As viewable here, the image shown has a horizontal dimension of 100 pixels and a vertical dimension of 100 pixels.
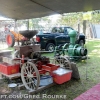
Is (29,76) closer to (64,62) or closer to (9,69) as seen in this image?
(9,69)

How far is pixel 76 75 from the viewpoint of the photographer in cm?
386

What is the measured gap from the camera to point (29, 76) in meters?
3.27

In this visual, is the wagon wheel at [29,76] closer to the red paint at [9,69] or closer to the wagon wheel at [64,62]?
the red paint at [9,69]

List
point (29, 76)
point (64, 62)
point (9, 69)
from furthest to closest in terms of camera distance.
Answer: point (64, 62) → point (9, 69) → point (29, 76)

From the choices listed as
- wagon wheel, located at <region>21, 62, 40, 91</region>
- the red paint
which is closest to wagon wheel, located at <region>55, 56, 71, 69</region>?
wagon wheel, located at <region>21, 62, 40, 91</region>

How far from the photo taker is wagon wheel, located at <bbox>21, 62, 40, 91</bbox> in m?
3.19

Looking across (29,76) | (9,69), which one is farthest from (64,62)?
(9,69)

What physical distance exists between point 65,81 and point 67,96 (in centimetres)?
54

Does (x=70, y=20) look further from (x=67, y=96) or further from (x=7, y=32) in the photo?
(x=67, y=96)

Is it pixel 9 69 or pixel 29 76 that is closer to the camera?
pixel 29 76

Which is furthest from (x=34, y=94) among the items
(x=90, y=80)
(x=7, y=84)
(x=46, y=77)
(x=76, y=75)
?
(x=90, y=80)

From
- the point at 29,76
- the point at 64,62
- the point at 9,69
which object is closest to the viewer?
the point at 29,76

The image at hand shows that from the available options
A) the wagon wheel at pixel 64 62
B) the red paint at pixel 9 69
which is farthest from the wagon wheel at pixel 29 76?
the wagon wheel at pixel 64 62

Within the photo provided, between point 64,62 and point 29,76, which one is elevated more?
point 64,62
